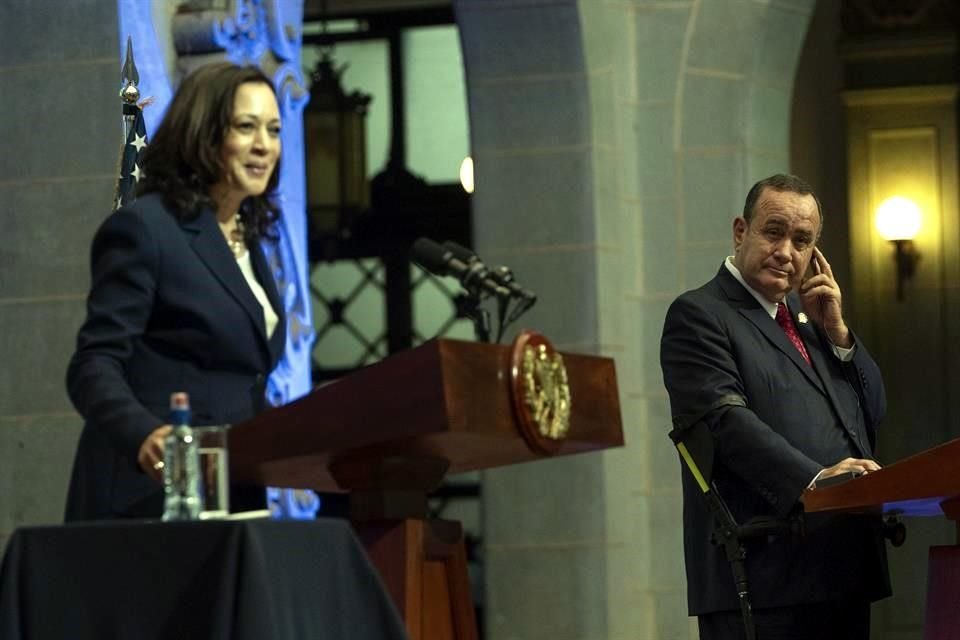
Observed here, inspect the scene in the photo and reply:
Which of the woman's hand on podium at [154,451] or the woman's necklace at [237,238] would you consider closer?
the woman's hand on podium at [154,451]

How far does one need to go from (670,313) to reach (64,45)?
2.11 metres

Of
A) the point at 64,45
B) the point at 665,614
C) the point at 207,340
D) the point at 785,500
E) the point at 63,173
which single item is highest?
the point at 64,45

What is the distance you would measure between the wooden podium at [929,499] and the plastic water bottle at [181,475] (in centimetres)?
127

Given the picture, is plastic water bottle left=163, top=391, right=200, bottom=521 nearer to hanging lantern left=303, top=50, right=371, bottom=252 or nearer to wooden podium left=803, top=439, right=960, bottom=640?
wooden podium left=803, top=439, right=960, bottom=640

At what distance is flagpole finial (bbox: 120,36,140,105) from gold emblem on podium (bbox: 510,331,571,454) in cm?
210

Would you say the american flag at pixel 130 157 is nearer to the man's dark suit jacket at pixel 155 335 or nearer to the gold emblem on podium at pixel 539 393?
the man's dark suit jacket at pixel 155 335

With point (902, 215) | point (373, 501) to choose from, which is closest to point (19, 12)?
point (373, 501)

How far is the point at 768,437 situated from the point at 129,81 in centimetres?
203

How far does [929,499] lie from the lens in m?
3.54

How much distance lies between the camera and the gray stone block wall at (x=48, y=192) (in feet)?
18.0

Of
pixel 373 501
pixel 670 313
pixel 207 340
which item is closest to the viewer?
pixel 207 340

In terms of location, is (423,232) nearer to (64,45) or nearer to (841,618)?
(64,45)

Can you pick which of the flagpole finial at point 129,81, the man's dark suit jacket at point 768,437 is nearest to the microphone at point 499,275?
the man's dark suit jacket at point 768,437

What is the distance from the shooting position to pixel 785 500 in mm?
3924
